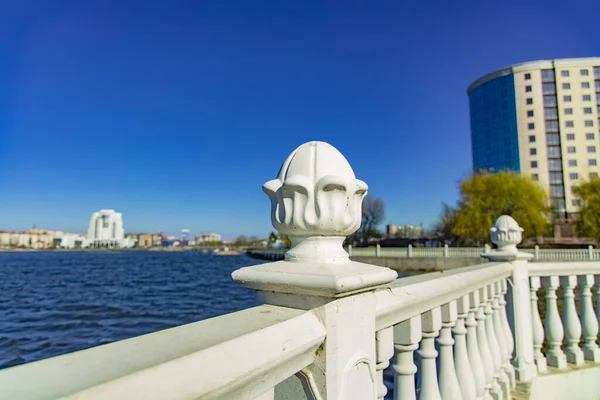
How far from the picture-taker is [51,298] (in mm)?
14469

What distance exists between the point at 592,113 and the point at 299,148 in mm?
65529

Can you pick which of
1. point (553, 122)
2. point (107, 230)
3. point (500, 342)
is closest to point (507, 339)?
point (500, 342)

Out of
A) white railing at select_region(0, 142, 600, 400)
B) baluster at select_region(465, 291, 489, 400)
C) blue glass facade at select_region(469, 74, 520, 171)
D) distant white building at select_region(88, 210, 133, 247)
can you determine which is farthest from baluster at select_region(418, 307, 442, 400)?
distant white building at select_region(88, 210, 133, 247)

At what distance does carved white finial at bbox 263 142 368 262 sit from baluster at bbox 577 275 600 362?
3.16 metres

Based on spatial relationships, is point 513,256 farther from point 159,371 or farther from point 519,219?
point 519,219

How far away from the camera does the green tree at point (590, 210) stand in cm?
2545

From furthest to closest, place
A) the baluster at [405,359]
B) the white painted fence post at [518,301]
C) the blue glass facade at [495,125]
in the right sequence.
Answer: the blue glass facade at [495,125]
the white painted fence post at [518,301]
the baluster at [405,359]

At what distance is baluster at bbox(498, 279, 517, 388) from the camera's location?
262 centimetres

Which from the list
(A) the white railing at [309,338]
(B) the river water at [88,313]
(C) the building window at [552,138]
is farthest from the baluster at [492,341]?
(C) the building window at [552,138]

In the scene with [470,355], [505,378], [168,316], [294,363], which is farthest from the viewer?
[168,316]

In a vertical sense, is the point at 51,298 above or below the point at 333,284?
below

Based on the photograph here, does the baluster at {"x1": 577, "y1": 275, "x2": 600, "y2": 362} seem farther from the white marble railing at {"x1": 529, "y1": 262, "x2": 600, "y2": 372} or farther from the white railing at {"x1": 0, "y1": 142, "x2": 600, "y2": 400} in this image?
the white railing at {"x1": 0, "y1": 142, "x2": 600, "y2": 400}

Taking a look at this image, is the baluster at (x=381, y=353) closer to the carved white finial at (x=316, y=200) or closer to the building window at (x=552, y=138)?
the carved white finial at (x=316, y=200)

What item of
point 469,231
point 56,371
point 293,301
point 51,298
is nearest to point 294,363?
point 293,301
